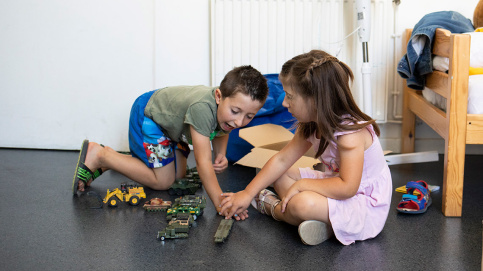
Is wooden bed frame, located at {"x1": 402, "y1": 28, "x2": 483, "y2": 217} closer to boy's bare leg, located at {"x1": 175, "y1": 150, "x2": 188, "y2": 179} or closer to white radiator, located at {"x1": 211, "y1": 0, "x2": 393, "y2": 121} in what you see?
white radiator, located at {"x1": 211, "y1": 0, "x2": 393, "y2": 121}

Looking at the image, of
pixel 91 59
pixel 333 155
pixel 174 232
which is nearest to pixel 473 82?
pixel 333 155

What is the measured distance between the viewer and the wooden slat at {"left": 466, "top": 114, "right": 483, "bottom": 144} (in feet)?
5.02

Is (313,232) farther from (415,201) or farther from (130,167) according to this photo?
(130,167)

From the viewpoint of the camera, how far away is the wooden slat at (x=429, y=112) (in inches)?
66.7

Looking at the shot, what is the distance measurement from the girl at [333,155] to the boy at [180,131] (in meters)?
0.18

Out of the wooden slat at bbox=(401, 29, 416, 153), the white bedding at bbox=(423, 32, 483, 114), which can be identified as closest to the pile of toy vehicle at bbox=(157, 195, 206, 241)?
the white bedding at bbox=(423, 32, 483, 114)

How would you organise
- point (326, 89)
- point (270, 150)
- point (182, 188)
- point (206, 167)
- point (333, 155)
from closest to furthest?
1. point (326, 89)
2. point (333, 155)
3. point (206, 167)
4. point (182, 188)
5. point (270, 150)

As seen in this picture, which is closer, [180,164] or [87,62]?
[180,164]

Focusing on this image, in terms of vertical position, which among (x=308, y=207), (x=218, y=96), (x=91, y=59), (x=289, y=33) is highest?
(x=289, y=33)

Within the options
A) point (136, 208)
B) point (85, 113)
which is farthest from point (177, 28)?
point (136, 208)

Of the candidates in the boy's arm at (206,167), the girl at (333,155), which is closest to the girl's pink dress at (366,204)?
the girl at (333,155)

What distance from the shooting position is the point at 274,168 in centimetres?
148

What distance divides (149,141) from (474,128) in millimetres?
1044

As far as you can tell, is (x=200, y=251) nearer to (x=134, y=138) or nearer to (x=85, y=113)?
(x=134, y=138)
